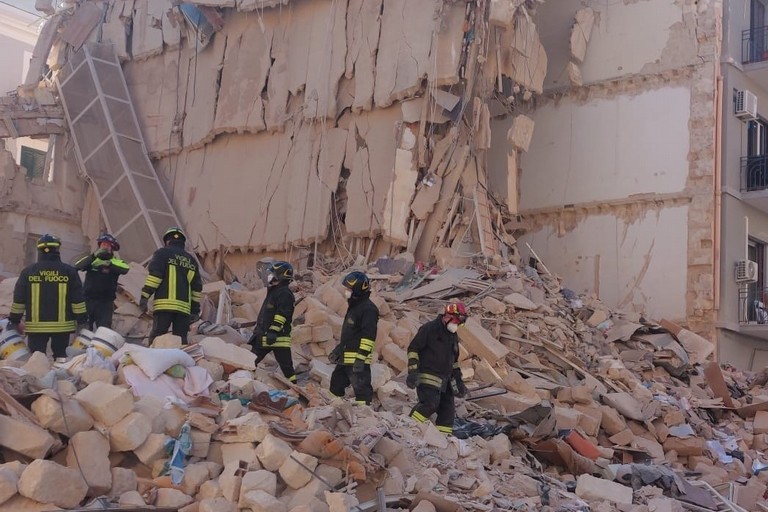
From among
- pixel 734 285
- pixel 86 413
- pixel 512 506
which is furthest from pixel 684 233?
pixel 86 413

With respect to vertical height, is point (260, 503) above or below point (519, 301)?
below

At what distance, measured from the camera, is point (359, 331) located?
10219mm

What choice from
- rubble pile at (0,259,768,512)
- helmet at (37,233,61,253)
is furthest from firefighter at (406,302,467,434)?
helmet at (37,233,61,253)

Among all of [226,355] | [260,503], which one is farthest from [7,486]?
[226,355]

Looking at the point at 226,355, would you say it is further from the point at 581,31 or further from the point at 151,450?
the point at 581,31

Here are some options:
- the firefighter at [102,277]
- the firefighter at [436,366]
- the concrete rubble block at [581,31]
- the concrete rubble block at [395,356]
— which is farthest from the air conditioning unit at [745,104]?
the firefighter at [102,277]

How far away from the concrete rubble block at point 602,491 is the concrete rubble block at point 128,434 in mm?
4186

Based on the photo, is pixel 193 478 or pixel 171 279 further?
pixel 171 279

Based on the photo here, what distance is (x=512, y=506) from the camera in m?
8.13

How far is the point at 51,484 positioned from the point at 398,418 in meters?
3.93

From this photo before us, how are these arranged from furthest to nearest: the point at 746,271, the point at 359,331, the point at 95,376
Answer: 1. the point at 746,271
2. the point at 359,331
3. the point at 95,376

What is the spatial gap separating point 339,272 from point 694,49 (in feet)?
27.7

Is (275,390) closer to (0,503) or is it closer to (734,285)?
(0,503)

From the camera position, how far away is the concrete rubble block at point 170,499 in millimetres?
6613
